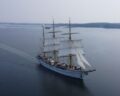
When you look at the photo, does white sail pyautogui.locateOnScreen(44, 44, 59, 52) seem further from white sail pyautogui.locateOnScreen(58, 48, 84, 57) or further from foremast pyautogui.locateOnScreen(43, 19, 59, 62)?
white sail pyautogui.locateOnScreen(58, 48, 84, 57)

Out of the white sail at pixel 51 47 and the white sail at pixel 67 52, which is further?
the white sail at pixel 51 47

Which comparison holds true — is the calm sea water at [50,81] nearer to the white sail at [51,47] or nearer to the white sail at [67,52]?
the white sail at [51,47]

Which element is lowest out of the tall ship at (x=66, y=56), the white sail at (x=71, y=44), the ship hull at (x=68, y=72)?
the ship hull at (x=68, y=72)

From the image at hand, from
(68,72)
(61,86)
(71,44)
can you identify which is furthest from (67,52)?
(61,86)

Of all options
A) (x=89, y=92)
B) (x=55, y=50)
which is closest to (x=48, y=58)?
(x=55, y=50)

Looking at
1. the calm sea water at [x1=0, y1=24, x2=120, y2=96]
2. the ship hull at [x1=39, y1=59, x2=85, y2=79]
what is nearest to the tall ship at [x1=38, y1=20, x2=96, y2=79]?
the ship hull at [x1=39, y1=59, x2=85, y2=79]

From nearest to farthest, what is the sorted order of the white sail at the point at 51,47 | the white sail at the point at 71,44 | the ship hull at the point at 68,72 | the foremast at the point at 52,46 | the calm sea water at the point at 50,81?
the calm sea water at the point at 50,81 < the ship hull at the point at 68,72 < the white sail at the point at 71,44 < the foremast at the point at 52,46 < the white sail at the point at 51,47

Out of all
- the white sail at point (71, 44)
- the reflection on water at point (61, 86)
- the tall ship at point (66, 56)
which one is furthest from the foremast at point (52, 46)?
the reflection on water at point (61, 86)

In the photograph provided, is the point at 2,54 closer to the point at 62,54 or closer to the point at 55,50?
the point at 55,50

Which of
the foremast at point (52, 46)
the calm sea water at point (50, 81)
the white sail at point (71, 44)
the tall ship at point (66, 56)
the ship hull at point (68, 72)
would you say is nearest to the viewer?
the calm sea water at point (50, 81)
